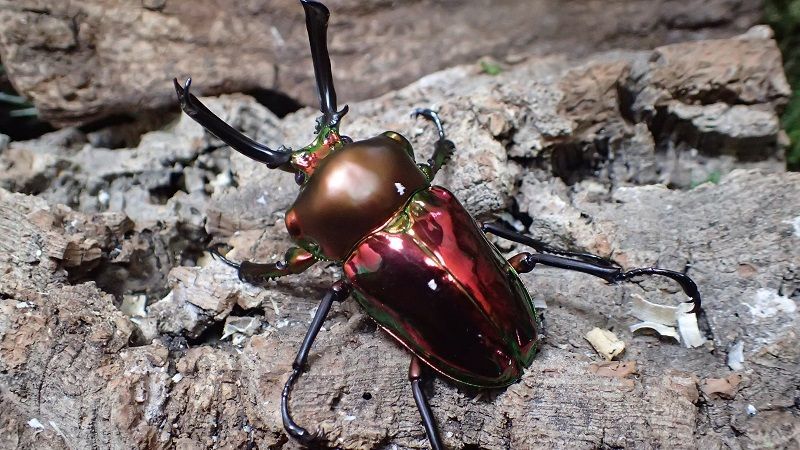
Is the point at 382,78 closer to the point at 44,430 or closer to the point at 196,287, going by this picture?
the point at 196,287

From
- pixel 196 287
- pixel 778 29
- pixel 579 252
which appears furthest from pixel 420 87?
pixel 778 29

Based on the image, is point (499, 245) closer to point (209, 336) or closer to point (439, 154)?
point (439, 154)

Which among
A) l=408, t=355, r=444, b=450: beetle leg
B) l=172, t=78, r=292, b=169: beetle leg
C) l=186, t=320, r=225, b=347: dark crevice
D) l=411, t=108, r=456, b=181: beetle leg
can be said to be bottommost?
l=186, t=320, r=225, b=347: dark crevice

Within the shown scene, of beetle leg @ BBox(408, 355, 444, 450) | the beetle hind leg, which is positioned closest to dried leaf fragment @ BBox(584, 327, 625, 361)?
the beetle hind leg

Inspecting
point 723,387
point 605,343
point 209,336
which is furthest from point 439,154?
point 723,387

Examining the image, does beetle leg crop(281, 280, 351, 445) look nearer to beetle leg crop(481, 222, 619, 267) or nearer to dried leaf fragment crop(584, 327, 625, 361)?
beetle leg crop(481, 222, 619, 267)

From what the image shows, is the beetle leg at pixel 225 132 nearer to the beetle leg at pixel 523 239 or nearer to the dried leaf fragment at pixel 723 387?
the beetle leg at pixel 523 239
